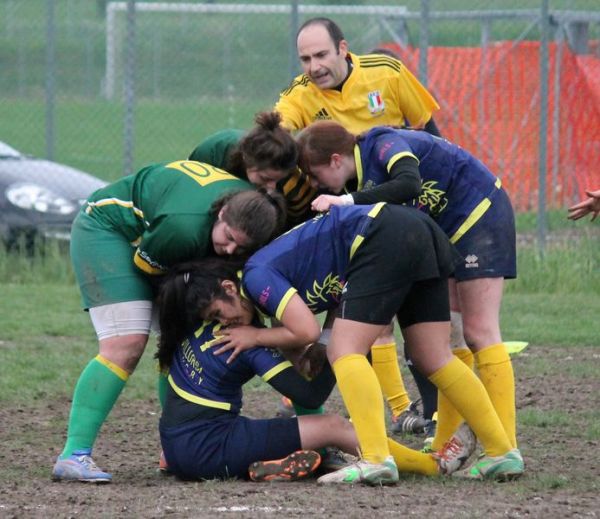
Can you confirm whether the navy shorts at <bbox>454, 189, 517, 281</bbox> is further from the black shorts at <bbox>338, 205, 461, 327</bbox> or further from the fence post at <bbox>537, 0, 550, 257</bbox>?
the fence post at <bbox>537, 0, 550, 257</bbox>

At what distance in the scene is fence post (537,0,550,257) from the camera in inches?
431

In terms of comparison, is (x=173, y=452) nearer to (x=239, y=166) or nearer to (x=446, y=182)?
(x=239, y=166)

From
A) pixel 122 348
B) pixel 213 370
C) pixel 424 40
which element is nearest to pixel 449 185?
pixel 213 370

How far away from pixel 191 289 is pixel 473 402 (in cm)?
118

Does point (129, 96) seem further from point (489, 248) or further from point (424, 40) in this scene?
point (489, 248)

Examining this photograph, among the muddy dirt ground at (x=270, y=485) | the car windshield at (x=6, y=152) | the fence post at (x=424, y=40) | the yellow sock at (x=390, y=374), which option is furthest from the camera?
the car windshield at (x=6, y=152)

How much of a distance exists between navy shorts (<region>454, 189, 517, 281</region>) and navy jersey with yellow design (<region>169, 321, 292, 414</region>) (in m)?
0.87

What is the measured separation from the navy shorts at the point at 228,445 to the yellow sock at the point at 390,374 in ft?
4.41

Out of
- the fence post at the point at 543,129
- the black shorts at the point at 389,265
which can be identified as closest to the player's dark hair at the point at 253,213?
the black shorts at the point at 389,265

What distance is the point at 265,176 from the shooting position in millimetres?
5227

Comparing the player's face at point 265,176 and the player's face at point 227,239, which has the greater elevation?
the player's face at point 265,176

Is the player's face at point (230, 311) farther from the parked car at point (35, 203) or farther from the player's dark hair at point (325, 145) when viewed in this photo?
the parked car at point (35, 203)

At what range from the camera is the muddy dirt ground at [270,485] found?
4.45 metres

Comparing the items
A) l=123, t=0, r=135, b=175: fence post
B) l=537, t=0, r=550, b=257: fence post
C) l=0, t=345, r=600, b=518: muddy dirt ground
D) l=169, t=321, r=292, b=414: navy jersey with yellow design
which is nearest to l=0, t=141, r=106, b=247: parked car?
l=123, t=0, r=135, b=175: fence post
